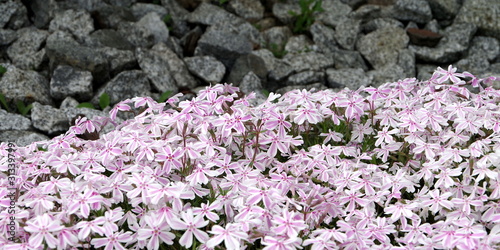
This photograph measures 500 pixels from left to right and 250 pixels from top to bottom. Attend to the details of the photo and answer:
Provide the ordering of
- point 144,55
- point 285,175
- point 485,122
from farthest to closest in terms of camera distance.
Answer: point 144,55 → point 485,122 → point 285,175

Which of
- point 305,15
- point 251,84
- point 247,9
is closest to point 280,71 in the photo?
point 251,84

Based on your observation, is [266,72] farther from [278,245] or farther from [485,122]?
[278,245]

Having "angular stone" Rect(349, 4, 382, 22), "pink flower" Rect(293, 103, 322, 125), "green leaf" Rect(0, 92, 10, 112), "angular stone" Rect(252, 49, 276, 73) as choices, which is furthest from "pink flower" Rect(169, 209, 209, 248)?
"angular stone" Rect(349, 4, 382, 22)

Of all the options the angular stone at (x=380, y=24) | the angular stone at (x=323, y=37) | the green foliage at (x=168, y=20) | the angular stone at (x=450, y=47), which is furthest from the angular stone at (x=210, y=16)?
the angular stone at (x=450, y=47)

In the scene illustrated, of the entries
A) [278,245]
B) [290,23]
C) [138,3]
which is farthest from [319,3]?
[278,245]

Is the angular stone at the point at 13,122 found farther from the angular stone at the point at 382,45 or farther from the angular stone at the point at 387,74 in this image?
the angular stone at the point at 382,45

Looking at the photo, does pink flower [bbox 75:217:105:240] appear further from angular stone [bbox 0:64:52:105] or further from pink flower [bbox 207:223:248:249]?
angular stone [bbox 0:64:52:105]
